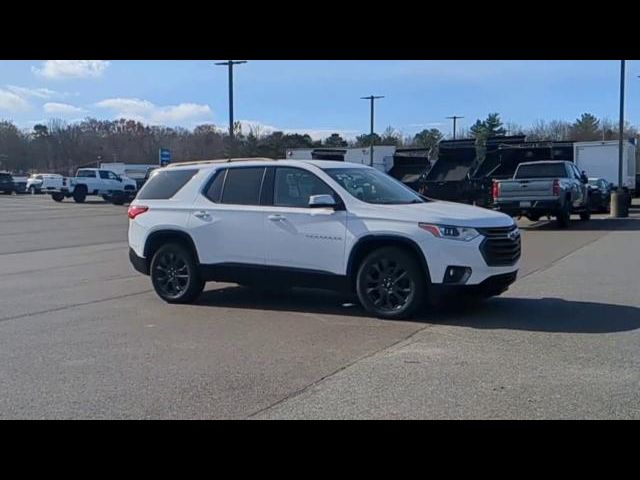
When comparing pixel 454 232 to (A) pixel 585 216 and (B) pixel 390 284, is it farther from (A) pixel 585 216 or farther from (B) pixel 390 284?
(A) pixel 585 216

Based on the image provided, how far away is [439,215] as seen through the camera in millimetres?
8320

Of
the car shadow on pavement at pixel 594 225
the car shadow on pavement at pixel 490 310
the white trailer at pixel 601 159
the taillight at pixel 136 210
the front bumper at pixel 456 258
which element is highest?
the white trailer at pixel 601 159

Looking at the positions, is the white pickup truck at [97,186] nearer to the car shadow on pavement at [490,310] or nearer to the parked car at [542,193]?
the parked car at [542,193]

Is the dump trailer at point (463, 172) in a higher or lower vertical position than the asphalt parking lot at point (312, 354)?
higher

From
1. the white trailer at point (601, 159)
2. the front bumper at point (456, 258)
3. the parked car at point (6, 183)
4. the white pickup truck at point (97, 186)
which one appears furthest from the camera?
the parked car at point (6, 183)

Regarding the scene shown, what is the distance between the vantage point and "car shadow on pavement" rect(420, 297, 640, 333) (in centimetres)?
802

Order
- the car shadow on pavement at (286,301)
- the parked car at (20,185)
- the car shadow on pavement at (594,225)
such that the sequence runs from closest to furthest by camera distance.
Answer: the car shadow on pavement at (286,301), the car shadow on pavement at (594,225), the parked car at (20,185)

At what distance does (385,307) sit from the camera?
8.50 meters

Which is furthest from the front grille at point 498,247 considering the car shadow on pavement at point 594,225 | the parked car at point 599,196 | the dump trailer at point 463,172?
the parked car at point 599,196

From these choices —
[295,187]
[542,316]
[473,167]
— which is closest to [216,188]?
[295,187]

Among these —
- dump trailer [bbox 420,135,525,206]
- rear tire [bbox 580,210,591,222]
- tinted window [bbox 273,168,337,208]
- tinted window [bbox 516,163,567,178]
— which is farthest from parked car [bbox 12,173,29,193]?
tinted window [bbox 273,168,337,208]

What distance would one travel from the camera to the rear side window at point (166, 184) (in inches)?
394

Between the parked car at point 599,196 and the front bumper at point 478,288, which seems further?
the parked car at point 599,196

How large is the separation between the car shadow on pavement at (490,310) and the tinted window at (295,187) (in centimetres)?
138
